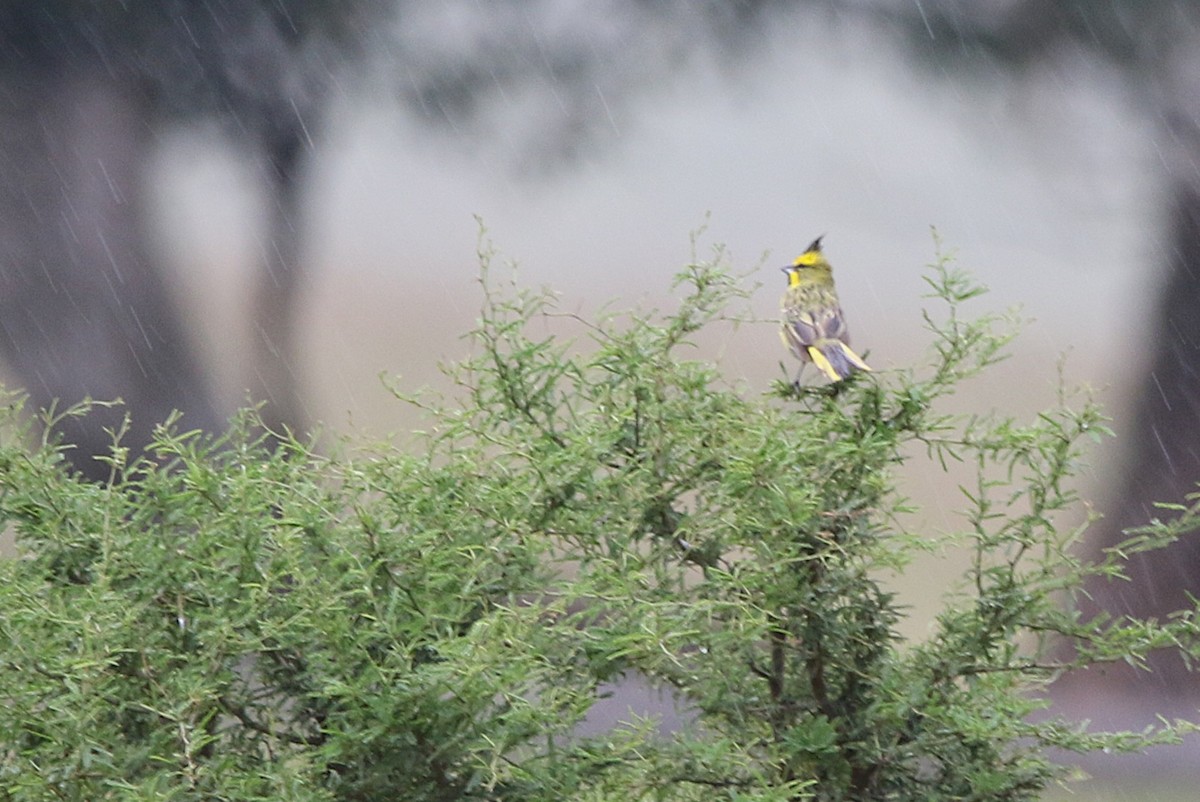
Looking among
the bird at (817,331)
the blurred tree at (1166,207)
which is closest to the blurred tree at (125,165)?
the blurred tree at (1166,207)

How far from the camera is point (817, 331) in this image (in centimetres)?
105

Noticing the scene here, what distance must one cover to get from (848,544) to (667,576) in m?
0.09

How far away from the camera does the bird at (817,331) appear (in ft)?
2.77

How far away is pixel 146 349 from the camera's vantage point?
281 centimetres

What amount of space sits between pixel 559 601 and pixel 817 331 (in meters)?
0.49

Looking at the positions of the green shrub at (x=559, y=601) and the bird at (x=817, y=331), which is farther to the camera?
the bird at (x=817, y=331)

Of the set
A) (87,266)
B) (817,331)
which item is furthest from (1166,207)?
(87,266)

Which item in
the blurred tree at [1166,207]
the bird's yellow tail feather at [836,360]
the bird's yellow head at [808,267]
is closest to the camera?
the bird's yellow tail feather at [836,360]

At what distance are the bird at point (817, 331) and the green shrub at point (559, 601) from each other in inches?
3.7

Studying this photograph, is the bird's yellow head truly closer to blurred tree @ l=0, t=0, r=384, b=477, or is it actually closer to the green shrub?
the green shrub

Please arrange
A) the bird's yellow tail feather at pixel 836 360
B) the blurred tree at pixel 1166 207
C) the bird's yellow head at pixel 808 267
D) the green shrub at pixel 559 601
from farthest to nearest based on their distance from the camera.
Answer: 1. the blurred tree at pixel 1166 207
2. the bird's yellow head at pixel 808 267
3. the bird's yellow tail feather at pixel 836 360
4. the green shrub at pixel 559 601

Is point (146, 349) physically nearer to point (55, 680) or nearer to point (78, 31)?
point (78, 31)

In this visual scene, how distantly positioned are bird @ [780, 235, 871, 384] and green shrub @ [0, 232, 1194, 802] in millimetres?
94

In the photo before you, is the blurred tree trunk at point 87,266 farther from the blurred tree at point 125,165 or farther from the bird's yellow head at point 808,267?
the bird's yellow head at point 808,267
